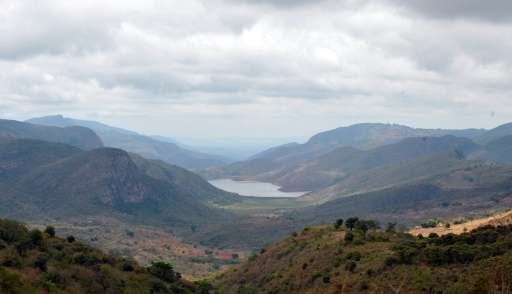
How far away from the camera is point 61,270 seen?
70.7m

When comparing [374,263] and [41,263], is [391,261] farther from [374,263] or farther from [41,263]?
[41,263]

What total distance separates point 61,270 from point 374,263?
45.2 metres

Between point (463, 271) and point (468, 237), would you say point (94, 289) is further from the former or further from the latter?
point (468, 237)

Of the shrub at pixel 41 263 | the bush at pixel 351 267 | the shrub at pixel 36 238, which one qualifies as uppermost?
the shrub at pixel 36 238

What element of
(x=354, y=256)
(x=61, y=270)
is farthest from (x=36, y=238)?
(x=354, y=256)

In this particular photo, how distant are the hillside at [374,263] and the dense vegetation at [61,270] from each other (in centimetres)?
2328

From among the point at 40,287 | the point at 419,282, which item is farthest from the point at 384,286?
the point at 40,287

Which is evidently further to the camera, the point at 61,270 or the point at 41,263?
the point at 61,270

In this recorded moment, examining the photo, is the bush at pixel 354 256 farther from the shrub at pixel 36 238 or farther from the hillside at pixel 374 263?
the shrub at pixel 36 238

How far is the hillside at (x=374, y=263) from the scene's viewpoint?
223ft

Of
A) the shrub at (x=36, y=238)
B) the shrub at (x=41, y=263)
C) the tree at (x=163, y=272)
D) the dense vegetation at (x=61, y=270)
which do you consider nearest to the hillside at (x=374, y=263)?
the tree at (x=163, y=272)

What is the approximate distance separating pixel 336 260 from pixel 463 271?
30.8m

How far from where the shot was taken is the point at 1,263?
65562 mm

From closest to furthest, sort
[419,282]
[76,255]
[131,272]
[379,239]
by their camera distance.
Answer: [419,282]
[76,255]
[131,272]
[379,239]
